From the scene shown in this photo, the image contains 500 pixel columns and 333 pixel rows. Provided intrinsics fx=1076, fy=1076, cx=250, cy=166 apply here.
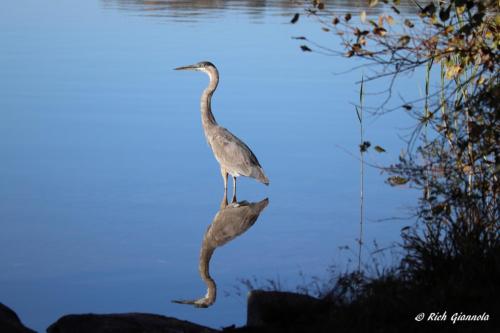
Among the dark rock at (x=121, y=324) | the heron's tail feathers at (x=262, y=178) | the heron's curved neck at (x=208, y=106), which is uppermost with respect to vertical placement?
the heron's curved neck at (x=208, y=106)

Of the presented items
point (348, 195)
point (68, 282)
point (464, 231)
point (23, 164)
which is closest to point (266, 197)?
point (348, 195)

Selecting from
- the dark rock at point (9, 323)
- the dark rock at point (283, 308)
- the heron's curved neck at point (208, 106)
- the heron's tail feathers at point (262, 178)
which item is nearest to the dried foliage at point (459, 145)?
the dark rock at point (283, 308)

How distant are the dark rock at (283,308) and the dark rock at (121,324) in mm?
247

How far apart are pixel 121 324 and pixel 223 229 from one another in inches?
94.6

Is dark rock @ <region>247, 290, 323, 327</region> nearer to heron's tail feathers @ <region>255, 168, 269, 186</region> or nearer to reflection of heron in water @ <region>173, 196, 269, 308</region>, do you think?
reflection of heron in water @ <region>173, 196, 269, 308</region>

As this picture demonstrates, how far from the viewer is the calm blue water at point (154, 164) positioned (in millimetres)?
5684

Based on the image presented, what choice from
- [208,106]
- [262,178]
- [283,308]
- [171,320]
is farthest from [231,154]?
[283,308]

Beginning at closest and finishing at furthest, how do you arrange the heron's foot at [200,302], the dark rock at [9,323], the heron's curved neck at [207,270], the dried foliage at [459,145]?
the dark rock at [9,323], the dried foliage at [459,145], the heron's foot at [200,302], the heron's curved neck at [207,270]

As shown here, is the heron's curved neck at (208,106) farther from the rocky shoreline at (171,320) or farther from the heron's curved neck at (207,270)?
the rocky shoreline at (171,320)

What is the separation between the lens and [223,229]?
6.78 meters

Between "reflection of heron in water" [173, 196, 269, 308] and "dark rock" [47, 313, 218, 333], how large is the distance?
79 centimetres

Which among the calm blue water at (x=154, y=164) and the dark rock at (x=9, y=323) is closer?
the dark rock at (x=9, y=323)

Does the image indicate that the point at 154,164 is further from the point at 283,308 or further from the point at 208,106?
the point at 283,308

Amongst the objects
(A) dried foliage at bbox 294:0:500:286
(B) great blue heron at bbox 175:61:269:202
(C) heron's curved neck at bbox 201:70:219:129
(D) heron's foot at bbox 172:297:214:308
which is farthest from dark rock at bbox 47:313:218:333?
(C) heron's curved neck at bbox 201:70:219:129
